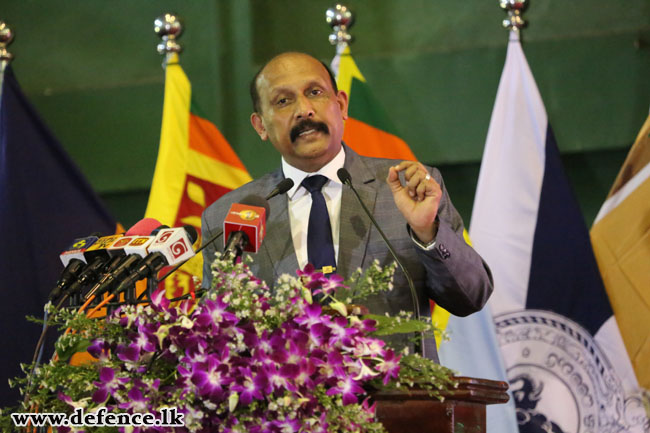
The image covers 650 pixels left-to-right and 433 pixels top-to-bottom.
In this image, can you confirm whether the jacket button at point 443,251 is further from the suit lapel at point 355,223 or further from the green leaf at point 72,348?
the green leaf at point 72,348

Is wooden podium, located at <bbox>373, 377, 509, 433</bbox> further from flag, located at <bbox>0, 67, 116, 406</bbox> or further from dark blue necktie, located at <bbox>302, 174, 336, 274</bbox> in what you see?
flag, located at <bbox>0, 67, 116, 406</bbox>

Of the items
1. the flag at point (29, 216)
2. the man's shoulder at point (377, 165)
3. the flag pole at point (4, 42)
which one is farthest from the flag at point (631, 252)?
the flag pole at point (4, 42)

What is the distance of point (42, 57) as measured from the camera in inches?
181

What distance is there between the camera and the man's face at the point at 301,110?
2369mm

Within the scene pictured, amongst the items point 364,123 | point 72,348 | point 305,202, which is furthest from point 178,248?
point 364,123

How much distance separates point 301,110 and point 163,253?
904mm

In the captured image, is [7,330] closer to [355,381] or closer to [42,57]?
[42,57]

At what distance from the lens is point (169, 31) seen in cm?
380

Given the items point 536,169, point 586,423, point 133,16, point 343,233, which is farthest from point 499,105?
point 133,16

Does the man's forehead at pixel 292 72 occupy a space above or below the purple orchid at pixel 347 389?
above

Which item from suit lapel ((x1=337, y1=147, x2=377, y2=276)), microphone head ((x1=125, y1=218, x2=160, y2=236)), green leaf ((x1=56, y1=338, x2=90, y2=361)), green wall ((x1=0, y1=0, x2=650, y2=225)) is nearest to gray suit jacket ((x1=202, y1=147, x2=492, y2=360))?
suit lapel ((x1=337, y1=147, x2=377, y2=276))

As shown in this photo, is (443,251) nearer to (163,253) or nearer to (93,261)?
(163,253)

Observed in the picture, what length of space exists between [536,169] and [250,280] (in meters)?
2.18

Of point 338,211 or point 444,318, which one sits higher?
point 338,211
